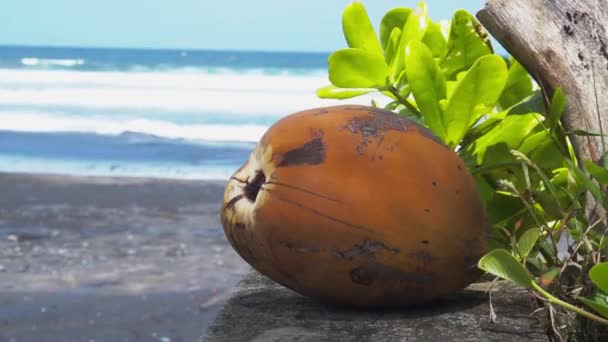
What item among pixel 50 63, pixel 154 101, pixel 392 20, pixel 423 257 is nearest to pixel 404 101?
pixel 392 20

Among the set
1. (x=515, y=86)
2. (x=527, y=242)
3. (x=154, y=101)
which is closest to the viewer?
(x=527, y=242)

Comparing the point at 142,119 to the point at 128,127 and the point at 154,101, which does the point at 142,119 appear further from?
the point at 154,101

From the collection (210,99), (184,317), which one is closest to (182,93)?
(210,99)

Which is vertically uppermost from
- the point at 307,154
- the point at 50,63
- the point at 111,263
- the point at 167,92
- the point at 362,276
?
the point at 307,154

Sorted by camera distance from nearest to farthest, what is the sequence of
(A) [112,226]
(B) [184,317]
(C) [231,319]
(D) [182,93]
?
(C) [231,319]
(B) [184,317]
(A) [112,226]
(D) [182,93]

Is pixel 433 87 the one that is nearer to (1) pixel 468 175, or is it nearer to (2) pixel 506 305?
(1) pixel 468 175
